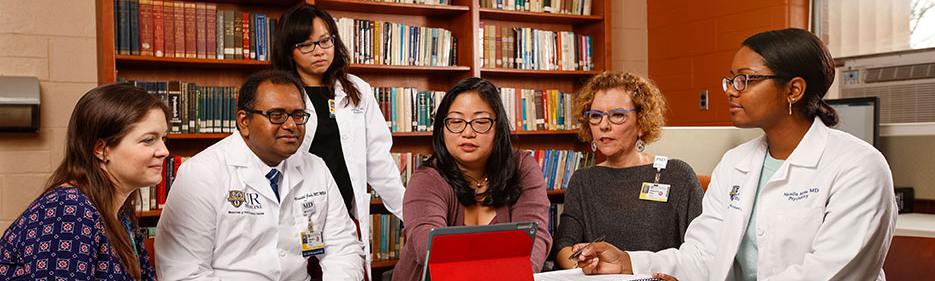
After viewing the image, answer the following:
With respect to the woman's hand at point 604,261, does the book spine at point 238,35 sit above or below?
above

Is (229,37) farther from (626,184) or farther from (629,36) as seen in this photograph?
(629,36)

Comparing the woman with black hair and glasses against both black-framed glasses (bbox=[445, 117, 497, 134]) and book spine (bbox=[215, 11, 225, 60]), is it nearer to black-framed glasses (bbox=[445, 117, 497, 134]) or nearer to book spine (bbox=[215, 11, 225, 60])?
black-framed glasses (bbox=[445, 117, 497, 134])

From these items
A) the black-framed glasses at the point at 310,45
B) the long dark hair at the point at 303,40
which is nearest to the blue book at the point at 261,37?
the long dark hair at the point at 303,40

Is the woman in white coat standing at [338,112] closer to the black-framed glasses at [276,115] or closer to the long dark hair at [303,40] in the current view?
the long dark hair at [303,40]

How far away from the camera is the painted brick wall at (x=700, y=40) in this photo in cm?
375

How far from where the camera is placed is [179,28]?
3096mm

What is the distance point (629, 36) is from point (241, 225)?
3.35m

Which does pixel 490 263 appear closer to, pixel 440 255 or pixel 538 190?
pixel 440 255

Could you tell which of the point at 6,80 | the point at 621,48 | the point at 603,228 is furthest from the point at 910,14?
the point at 6,80

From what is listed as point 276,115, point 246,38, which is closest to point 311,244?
point 276,115

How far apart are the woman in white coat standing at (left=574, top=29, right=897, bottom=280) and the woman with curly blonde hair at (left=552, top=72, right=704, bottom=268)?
0.33 m

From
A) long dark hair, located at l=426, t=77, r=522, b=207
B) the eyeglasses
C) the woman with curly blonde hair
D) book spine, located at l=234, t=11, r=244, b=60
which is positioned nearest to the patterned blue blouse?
long dark hair, located at l=426, t=77, r=522, b=207

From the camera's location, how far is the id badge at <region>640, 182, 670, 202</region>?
2.02 metres

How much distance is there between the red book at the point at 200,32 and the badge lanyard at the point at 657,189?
2.15 m
